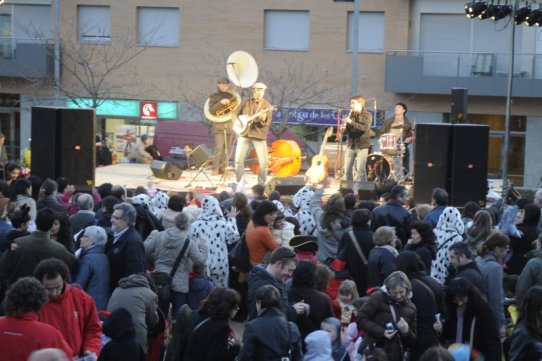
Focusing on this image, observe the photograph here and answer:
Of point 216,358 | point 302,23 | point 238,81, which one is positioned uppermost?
point 302,23

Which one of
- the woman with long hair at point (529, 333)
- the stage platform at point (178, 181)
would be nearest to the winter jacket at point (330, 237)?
the woman with long hair at point (529, 333)

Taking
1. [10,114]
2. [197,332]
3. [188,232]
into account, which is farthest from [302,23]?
[197,332]

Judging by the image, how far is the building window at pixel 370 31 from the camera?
111 ft

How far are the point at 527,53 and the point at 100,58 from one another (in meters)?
13.2

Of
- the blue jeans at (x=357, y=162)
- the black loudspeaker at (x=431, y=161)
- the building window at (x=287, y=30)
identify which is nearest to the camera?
the black loudspeaker at (x=431, y=161)

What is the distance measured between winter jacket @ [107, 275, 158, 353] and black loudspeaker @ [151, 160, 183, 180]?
12.9 m

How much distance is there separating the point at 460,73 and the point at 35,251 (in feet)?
83.9

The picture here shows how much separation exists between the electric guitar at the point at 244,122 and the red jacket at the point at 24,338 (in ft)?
41.1

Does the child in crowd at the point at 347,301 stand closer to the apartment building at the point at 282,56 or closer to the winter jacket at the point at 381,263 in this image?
the winter jacket at the point at 381,263

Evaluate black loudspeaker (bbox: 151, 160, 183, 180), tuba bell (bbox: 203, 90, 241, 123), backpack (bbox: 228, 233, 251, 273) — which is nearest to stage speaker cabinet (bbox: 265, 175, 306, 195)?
tuba bell (bbox: 203, 90, 241, 123)

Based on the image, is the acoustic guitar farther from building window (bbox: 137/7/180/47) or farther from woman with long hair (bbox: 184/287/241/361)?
building window (bbox: 137/7/180/47)

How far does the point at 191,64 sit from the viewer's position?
3512 cm

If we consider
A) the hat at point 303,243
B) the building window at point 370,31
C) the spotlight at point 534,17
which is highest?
the building window at point 370,31

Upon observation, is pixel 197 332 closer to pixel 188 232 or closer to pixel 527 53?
pixel 188 232
